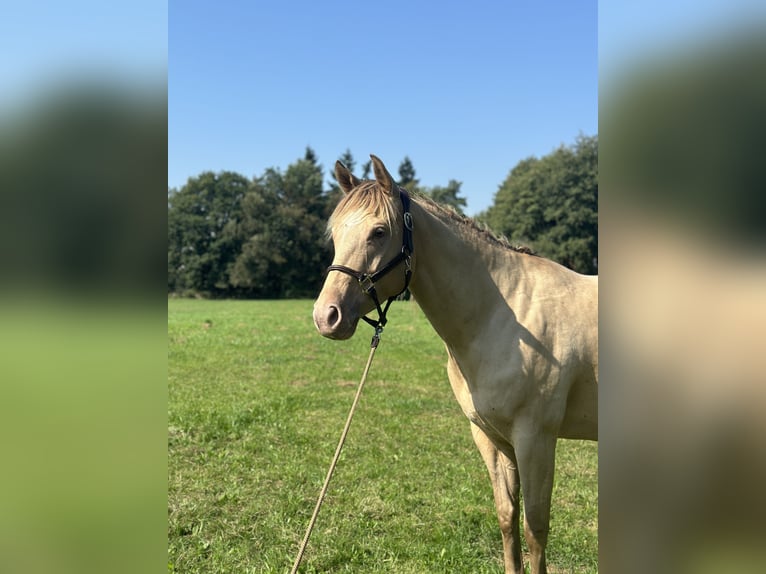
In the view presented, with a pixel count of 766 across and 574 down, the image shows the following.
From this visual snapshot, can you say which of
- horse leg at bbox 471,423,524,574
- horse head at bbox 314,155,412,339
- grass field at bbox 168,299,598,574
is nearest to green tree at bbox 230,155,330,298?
grass field at bbox 168,299,598,574

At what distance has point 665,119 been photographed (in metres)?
0.60

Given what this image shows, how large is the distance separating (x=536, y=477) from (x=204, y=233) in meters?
47.1

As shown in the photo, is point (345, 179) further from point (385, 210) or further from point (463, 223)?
point (463, 223)

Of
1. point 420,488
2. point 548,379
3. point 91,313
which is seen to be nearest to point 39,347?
point 91,313

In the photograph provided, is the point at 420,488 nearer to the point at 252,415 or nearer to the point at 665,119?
the point at 252,415

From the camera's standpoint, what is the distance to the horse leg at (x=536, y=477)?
247 centimetres

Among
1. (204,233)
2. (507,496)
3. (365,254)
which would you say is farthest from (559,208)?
(365,254)

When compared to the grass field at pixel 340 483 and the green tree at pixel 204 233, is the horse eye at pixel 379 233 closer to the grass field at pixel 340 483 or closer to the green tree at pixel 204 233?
the grass field at pixel 340 483

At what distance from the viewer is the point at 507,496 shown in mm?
2994

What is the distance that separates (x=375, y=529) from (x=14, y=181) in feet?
11.9

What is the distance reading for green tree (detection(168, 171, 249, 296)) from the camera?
140ft

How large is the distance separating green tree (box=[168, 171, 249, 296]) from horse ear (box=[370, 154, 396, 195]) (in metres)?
40.1

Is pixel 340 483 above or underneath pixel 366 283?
underneath

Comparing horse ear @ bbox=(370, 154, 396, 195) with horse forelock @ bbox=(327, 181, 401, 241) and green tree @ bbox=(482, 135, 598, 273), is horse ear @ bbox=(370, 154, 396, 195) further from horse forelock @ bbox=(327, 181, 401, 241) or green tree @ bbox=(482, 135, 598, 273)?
green tree @ bbox=(482, 135, 598, 273)
